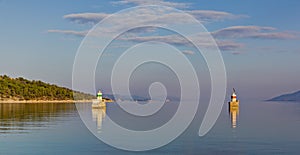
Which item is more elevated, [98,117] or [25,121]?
[25,121]

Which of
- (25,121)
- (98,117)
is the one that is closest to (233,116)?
(98,117)

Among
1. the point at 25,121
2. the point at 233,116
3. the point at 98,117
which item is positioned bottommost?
the point at 233,116

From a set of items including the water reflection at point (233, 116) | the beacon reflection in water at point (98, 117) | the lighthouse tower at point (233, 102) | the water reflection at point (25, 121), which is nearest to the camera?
the water reflection at point (25, 121)

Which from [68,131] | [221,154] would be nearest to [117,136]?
[68,131]

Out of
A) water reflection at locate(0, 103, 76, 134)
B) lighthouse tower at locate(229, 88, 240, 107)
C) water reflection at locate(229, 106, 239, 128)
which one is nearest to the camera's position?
water reflection at locate(0, 103, 76, 134)

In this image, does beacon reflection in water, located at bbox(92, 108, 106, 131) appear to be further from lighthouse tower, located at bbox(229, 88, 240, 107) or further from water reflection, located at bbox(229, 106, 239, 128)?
lighthouse tower, located at bbox(229, 88, 240, 107)

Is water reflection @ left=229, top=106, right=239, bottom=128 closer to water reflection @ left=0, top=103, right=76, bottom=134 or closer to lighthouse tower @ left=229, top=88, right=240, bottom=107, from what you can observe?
lighthouse tower @ left=229, top=88, right=240, bottom=107

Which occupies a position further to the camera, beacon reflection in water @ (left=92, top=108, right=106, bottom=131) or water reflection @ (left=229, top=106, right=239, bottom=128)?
water reflection @ (left=229, top=106, right=239, bottom=128)

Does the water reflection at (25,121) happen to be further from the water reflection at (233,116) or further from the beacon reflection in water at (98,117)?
the water reflection at (233,116)

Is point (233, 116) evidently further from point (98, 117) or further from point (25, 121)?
point (25, 121)

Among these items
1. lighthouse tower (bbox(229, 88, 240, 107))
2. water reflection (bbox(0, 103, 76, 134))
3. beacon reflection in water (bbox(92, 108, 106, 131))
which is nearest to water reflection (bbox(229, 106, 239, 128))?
lighthouse tower (bbox(229, 88, 240, 107))

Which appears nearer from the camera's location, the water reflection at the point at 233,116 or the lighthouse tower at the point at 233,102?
the water reflection at the point at 233,116

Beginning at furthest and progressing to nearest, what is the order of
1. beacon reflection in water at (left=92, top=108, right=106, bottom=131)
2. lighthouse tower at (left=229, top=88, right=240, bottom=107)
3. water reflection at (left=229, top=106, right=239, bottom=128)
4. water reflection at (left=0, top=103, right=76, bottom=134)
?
lighthouse tower at (left=229, top=88, right=240, bottom=107) → water reflection at (left=229, top=106, right=239, bottom=128) → beacon reflection in water at (left=92, top=108, right=106, bottom=131) → water reflection at (left=0, top=103, right=76, bottom=134)

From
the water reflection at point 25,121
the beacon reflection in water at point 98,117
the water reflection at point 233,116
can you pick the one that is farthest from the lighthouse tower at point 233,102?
the water reflection at point 25,121
